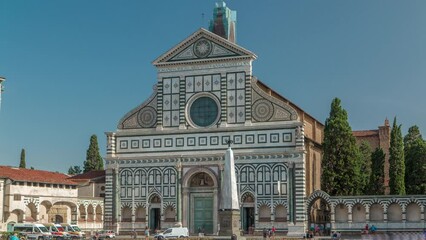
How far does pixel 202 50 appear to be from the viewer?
61625mm

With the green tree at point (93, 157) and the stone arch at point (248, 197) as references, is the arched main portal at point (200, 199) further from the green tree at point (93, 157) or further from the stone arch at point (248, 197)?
the green tree at point (93, 157)

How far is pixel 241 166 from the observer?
58719mm

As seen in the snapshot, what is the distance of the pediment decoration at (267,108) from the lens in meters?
58.3

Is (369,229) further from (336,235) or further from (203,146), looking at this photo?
(203,146)

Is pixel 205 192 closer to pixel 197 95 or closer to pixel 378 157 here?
pixel 197 95

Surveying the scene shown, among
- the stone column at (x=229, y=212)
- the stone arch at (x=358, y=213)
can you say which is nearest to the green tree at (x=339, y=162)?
the stone arch at (x=358, y=213)

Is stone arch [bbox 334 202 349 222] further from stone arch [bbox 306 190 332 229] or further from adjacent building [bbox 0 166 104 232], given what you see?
adjacent building [bbox 0 166 104 232]

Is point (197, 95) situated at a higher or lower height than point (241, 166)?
higher

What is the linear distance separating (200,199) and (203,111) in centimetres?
760

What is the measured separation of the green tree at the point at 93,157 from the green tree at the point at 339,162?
36.1 metres

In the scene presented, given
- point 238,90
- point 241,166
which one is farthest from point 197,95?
point 241,166

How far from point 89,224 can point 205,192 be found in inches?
535

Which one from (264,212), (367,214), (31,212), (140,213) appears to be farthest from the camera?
(140,213)

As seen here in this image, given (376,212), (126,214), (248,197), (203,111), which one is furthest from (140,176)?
(376,212)
